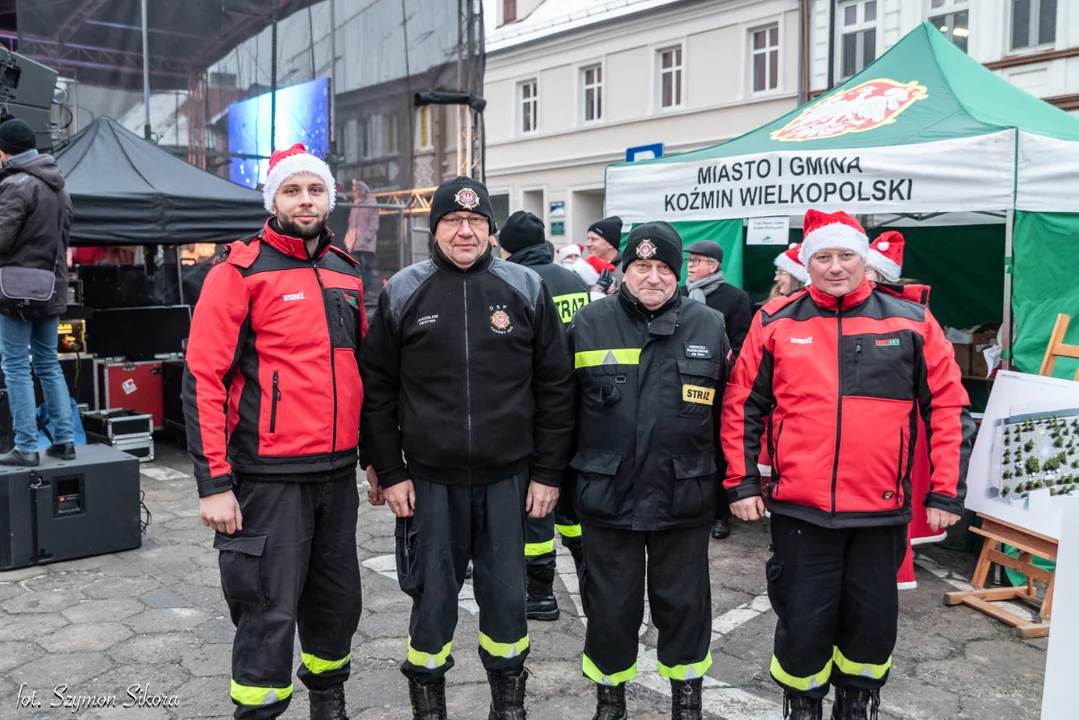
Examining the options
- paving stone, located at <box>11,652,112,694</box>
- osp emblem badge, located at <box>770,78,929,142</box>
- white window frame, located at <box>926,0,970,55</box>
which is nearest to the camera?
paving stone, located at <box>11,652,112,694</box>

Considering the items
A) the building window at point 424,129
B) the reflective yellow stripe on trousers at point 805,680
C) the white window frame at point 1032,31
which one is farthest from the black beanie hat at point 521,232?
the white window frame at point 1032,31

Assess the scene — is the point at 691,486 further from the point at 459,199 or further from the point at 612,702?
the point at 459,199

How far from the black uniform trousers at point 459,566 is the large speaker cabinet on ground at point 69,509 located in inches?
118

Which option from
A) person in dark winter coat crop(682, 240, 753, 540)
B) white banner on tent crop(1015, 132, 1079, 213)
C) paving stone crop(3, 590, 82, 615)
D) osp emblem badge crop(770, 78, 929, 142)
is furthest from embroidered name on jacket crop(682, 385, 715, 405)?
osp emblem badge crop(770, 78, 929, 142)

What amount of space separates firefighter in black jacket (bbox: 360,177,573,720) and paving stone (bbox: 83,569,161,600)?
2.29m

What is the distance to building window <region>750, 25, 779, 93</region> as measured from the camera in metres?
21.2

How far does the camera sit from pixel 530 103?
88.8 feet

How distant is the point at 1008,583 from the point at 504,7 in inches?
1037

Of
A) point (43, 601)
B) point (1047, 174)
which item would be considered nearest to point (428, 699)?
point (43, 601)

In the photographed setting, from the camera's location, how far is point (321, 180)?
123 inches

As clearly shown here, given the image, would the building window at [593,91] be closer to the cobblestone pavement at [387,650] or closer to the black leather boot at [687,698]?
the cobblestone pavement at [387,650]

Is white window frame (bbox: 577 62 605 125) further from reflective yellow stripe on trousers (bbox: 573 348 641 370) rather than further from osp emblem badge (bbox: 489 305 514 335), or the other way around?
osp emblem badge (bbox: 489 305 514 335)

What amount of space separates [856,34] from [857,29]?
10 cm

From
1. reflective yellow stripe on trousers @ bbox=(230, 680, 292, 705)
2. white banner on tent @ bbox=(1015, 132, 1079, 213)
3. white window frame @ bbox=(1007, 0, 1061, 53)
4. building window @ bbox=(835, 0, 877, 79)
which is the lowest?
reflective yellow stripe on trousers @ bbox=(230, 680, 292, 705)
